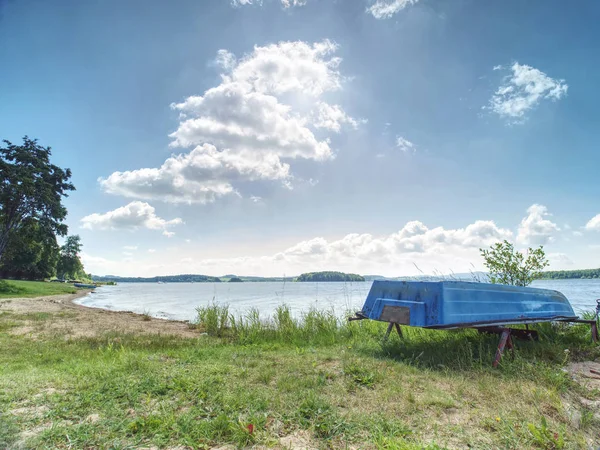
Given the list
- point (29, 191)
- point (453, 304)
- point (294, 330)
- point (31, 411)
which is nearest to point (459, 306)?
point (453, 304)

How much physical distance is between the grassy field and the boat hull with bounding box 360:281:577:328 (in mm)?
664

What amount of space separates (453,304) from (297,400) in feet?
11.1

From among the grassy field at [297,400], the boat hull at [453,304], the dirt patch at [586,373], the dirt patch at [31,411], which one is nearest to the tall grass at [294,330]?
the grassy field at [297,400]

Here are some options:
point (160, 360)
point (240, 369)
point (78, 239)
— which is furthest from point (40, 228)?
point (78, 239)

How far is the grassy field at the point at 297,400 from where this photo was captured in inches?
116

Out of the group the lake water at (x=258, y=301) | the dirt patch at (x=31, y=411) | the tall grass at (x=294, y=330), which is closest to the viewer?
the dirt patch at (x=31, y=411)

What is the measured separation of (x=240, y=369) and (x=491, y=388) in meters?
3.64

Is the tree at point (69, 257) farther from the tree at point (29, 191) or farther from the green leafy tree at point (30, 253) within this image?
the tree at point (29, 191)

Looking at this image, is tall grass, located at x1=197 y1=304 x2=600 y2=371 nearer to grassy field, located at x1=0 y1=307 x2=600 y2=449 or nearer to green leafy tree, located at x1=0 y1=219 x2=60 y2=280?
grassy field, located at x1=0 y1=307 x2=600 y2=449

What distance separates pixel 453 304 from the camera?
5555 millimetres

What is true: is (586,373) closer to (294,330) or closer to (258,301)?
(294,330)

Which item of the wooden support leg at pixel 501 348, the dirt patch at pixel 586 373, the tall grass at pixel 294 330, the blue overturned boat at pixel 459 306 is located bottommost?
the tall grass at pixel 294 330

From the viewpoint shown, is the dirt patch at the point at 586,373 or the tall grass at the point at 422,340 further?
the tall grass at the point at 422,340

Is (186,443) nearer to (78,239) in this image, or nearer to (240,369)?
(240,369)
